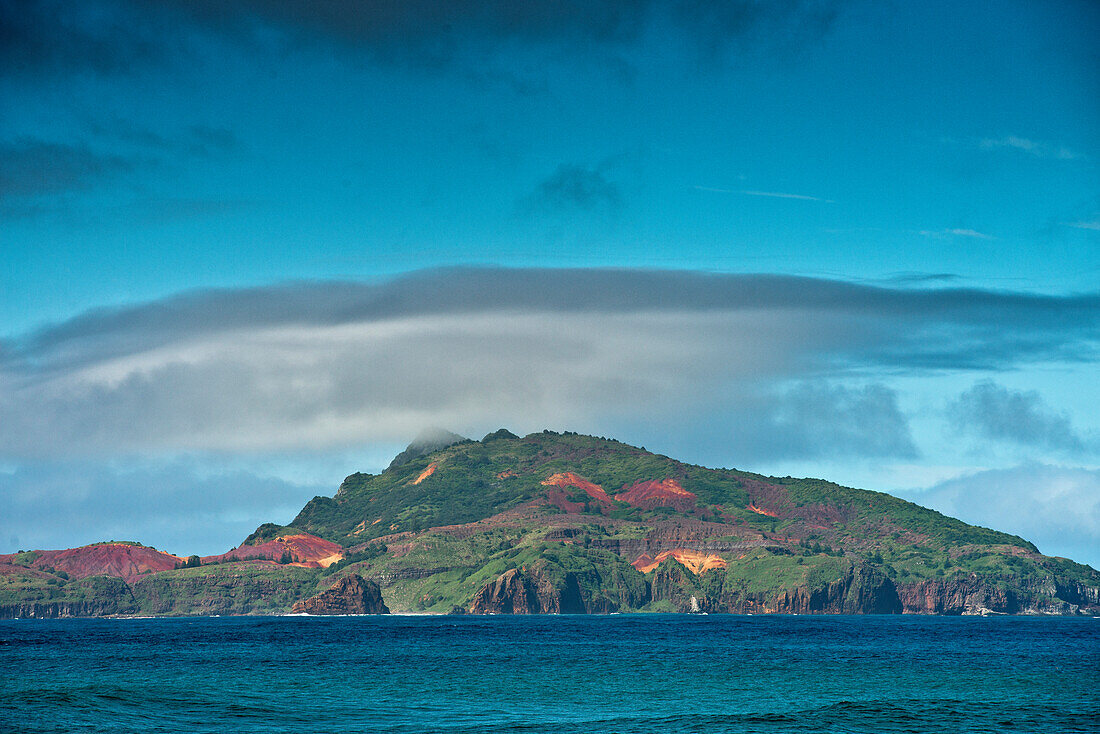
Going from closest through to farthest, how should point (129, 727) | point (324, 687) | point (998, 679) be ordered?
point (129, 727), point (324, 687), point (998, 679)

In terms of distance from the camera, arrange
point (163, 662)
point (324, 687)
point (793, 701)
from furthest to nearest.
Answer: point (163, 662) < point (324, 687) < point (793, 701)

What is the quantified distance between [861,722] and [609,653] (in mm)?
96508

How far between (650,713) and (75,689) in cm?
6142

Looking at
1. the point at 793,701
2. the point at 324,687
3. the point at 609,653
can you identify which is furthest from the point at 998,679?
the point at 324,687

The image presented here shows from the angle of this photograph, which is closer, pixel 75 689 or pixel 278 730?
pixel 278 730

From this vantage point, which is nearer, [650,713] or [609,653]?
[650,713]

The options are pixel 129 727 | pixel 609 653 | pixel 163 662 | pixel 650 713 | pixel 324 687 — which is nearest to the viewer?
pixel 129 727

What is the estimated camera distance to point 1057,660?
17388 cm

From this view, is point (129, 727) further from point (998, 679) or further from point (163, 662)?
point (998, 679)

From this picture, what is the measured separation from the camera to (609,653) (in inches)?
7397

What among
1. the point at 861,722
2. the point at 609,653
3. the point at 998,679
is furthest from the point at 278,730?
the point at 609,653

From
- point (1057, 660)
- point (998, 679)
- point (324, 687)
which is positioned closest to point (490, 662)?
point (324, 687)

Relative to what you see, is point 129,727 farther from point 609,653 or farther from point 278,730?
point 609,653

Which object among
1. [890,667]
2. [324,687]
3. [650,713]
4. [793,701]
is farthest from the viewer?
[890,667]
